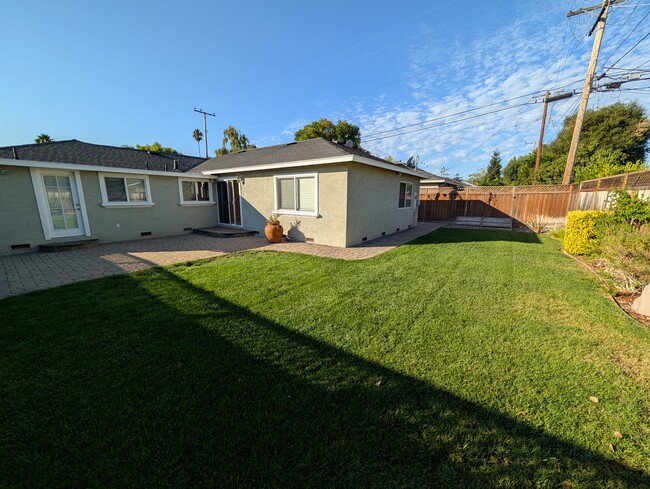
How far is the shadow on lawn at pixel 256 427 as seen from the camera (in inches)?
62.9

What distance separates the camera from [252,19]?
10562 mm

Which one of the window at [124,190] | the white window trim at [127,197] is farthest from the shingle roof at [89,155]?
the window at [124,190]

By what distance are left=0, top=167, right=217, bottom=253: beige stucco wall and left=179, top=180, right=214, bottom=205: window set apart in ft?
0.86

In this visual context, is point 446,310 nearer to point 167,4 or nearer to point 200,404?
point 200,404

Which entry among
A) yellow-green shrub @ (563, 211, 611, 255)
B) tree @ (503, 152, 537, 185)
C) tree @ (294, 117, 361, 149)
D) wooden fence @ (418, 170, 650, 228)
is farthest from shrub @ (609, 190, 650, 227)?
tree @ (294, 117, 361, 149)

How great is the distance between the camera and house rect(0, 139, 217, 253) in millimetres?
7457

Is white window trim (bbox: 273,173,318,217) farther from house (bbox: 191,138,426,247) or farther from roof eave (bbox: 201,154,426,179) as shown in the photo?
roof eave (bbox: 201,154,426,179)

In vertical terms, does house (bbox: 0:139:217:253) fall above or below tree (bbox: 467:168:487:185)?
below

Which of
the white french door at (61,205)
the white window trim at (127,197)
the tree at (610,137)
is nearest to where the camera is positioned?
the white french door at (61,205)

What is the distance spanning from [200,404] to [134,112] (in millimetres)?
22472

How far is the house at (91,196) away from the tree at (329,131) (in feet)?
53.3

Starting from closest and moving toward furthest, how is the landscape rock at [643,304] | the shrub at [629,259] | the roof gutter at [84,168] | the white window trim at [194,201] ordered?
the landscape rock at [643,304] → the shrub at [629,259] → the roof gutter at [84,168] → the white window trim at [194,201]

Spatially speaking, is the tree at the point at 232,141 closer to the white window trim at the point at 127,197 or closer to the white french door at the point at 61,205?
the white window trim at the point at 127,197

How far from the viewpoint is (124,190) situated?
31.2ft
